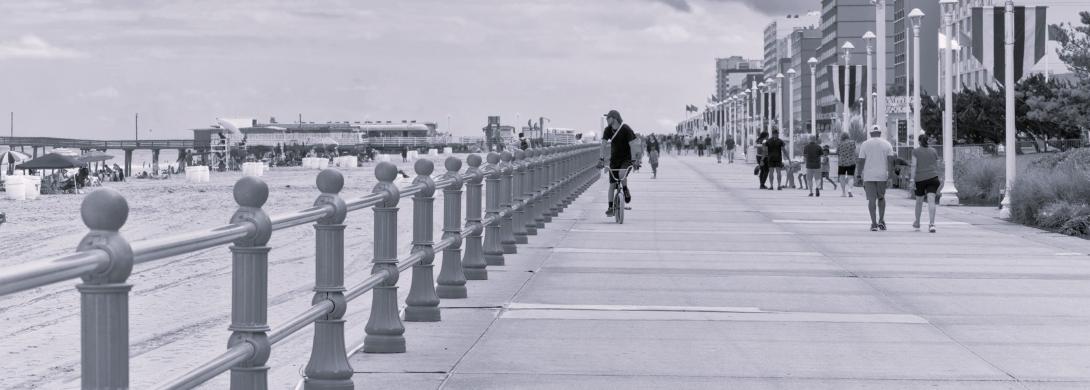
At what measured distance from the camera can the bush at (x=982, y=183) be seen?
31969mm

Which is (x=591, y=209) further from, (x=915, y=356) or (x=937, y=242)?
(x=915, y=356)

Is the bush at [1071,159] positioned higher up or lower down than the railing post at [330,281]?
higher up

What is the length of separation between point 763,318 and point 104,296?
769 cm

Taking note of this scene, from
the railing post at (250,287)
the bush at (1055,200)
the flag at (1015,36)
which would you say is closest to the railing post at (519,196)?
the bush at (1055,200)

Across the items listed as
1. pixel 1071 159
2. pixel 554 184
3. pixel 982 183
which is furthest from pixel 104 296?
pixel 982 183

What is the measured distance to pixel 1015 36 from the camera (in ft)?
102

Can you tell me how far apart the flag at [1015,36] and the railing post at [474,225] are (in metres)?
20.3

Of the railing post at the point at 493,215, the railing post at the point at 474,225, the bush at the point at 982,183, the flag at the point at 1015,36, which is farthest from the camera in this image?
the bush at the point at 982,183

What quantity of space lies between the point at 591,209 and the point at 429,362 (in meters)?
20.2

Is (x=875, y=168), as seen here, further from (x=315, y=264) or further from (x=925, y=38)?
(x=925, y=38)

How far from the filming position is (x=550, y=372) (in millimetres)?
8336

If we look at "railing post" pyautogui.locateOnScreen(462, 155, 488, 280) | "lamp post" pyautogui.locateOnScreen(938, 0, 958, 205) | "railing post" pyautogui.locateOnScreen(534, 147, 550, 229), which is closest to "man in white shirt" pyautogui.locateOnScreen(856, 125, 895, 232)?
"railing post" pyautogui.locateOnScreen(534, 147, 550, 229)

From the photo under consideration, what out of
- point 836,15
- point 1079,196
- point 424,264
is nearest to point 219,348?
point 424,264

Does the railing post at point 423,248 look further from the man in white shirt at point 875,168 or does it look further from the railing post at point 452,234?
the man in white shirt at point 875,168
